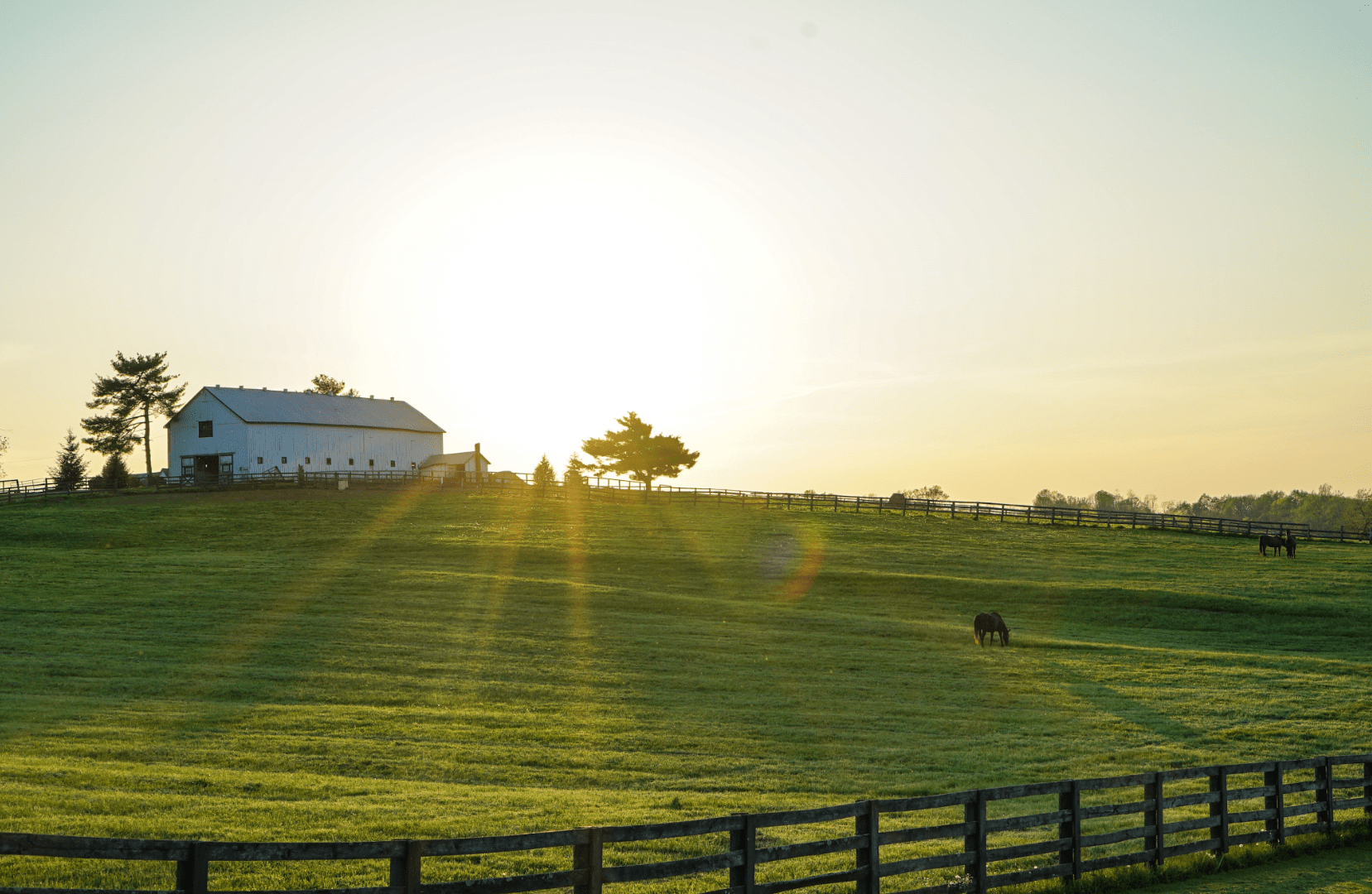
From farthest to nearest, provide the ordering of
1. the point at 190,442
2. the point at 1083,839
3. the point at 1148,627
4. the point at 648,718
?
1. the point at 190,442
2. the point at 1148,627
3. the point at 648,718
4. the point at 1083,839

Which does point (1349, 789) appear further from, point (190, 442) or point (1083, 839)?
point (190, 442)

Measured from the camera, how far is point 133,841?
7.26m

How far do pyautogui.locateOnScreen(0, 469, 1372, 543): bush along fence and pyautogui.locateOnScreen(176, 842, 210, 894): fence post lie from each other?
226ft

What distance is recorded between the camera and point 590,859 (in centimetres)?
898

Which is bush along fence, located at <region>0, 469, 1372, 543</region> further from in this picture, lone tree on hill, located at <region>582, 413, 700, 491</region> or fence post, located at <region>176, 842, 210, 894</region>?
fence post, located at <region>176, 842, 210, 894</region>

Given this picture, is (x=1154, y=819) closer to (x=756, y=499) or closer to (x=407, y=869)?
(x=407, y=869)

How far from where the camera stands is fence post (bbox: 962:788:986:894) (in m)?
11.4

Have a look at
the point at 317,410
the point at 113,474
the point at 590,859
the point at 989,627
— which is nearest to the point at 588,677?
the point at 989,627

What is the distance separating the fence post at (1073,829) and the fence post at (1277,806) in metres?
3.82

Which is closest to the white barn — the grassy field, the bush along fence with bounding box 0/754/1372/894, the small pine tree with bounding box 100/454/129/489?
the small pine tree with bounding box 100/454/129/489

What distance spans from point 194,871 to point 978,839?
7.93 metres

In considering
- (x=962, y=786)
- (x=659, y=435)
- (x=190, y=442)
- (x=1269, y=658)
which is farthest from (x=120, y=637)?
(x=659, y=435)

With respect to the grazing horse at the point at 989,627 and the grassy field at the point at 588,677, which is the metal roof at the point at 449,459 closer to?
the grassy field at the point at 588,677

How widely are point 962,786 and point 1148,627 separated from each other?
83.2 ft
